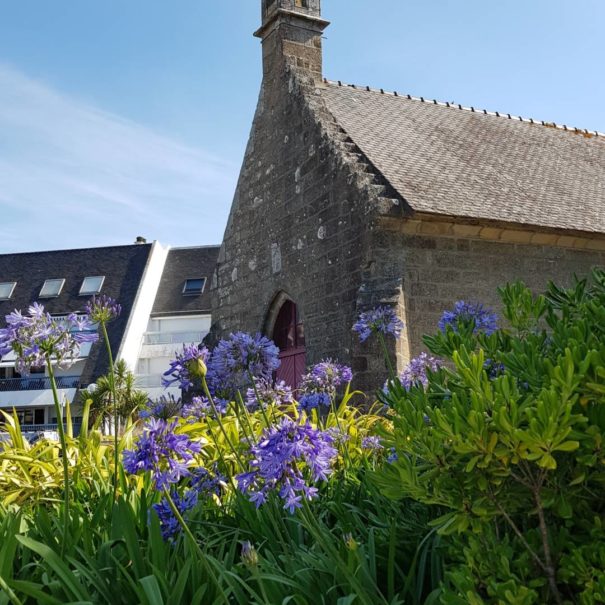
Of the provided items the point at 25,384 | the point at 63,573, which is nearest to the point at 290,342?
the point at 63,573

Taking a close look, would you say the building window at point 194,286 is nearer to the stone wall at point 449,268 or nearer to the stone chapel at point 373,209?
the stone chapel at point 373,209

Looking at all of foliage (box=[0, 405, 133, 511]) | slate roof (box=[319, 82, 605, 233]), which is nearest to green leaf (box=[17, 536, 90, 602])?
foliage (box=[0, 405, 133, 511])

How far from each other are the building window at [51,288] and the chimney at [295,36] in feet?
85.7

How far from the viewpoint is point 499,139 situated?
1650 centimetres

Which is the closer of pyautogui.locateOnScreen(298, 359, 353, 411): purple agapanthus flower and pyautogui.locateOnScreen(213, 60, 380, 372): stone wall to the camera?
pyautogui.locateOnScreen(298, 359, 353, 411): purple agapanthus flower

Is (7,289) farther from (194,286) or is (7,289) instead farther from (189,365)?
(189,365)

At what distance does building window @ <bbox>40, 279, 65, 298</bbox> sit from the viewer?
1531 inches

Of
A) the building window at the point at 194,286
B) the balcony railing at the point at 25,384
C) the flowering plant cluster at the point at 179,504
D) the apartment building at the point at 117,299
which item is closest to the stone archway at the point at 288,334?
the flowering plant cluster at the point at 179,504

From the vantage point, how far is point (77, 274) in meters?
39.9

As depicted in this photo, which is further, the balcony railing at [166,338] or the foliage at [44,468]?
the balcony railing at [166,338]

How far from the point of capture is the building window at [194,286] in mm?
39125

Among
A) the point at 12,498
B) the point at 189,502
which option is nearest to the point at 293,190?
the point at 12,498

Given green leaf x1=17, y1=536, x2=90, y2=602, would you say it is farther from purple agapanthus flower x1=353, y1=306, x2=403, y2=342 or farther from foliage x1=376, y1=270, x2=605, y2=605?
purple agapanthus flower x1=353, y1=306, x2=403, y2=342

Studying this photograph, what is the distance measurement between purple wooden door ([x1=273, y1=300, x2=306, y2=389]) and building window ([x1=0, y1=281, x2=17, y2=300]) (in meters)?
27.9
